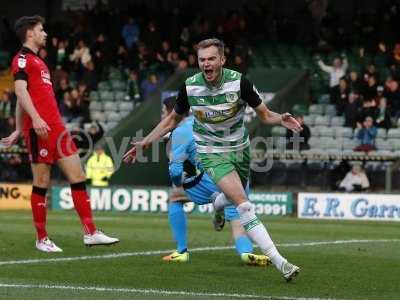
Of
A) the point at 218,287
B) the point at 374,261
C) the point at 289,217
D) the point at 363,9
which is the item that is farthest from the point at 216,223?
the point at 363,9

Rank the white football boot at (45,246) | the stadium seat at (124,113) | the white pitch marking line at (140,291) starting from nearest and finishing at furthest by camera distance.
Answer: the white pitch marking line at (140,291), the white football boot at (45,246), the stadium seat at (124,113)

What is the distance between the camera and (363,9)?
3141 cm

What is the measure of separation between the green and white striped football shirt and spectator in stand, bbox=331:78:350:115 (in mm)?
16398

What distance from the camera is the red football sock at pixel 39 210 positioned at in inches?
470

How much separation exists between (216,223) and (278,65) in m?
18.4

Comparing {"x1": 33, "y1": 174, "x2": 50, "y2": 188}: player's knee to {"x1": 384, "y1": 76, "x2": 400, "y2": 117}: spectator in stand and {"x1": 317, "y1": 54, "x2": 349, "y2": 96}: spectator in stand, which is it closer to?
{"x1": 384, "y1": 76, "x2": 400, "y2": 117}: spectator in stand

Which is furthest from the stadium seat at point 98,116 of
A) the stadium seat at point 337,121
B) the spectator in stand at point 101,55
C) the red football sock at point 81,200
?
the red football sock at point 81,200

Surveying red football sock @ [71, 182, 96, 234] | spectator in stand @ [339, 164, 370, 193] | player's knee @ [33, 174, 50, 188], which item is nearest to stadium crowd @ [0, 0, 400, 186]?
spectator in stand @ [339, 164, 370, 193]

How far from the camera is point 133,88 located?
1188 inches

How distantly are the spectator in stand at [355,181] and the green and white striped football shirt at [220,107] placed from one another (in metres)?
13.9

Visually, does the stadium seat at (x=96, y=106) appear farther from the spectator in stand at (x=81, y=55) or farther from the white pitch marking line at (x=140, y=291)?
the white pitch marking line at (x=140, y=291)

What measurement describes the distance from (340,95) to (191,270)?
55.0 ft

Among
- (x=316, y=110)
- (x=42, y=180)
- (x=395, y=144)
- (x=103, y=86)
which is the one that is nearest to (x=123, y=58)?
(x=103, y=86)

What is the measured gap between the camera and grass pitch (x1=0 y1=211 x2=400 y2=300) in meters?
8.80
